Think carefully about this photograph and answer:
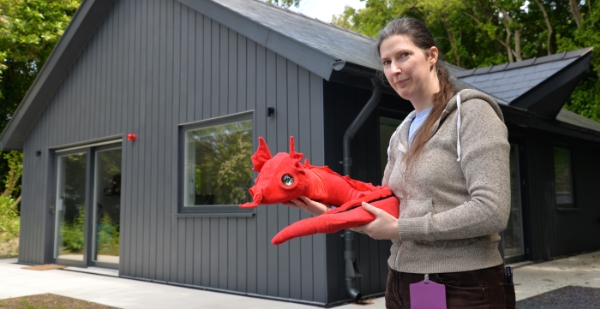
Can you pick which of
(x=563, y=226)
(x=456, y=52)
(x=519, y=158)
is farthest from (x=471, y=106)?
(x=456, y=52)

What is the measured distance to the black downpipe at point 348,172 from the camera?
4.92 m

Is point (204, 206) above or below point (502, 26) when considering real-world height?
below

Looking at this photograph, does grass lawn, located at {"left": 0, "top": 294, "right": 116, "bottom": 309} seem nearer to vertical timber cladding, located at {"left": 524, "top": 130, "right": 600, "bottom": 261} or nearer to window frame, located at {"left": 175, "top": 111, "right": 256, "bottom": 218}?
window frame, located at {"left": 175, "top": 111, "right": 256, "bottom": 218}

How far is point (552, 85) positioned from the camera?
6676mm

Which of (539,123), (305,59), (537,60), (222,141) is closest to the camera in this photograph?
(305,59)

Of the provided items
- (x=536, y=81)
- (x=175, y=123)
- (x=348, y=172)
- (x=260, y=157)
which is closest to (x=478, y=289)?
(x=260, y=157)

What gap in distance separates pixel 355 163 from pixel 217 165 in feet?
5.65

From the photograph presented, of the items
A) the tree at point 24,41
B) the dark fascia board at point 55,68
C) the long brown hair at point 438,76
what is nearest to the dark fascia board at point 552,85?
the long brown hair at point 438,76

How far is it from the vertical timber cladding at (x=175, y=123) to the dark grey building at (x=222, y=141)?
0.02 m

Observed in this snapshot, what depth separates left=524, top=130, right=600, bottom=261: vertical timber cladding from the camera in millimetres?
8398

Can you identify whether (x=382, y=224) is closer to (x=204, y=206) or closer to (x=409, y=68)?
(x=409, y=68)

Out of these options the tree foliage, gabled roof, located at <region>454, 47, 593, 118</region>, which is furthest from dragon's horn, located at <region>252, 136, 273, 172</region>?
the tree foliage

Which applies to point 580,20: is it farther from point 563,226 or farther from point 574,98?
point 563,226

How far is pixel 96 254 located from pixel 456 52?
1477 centimetres
